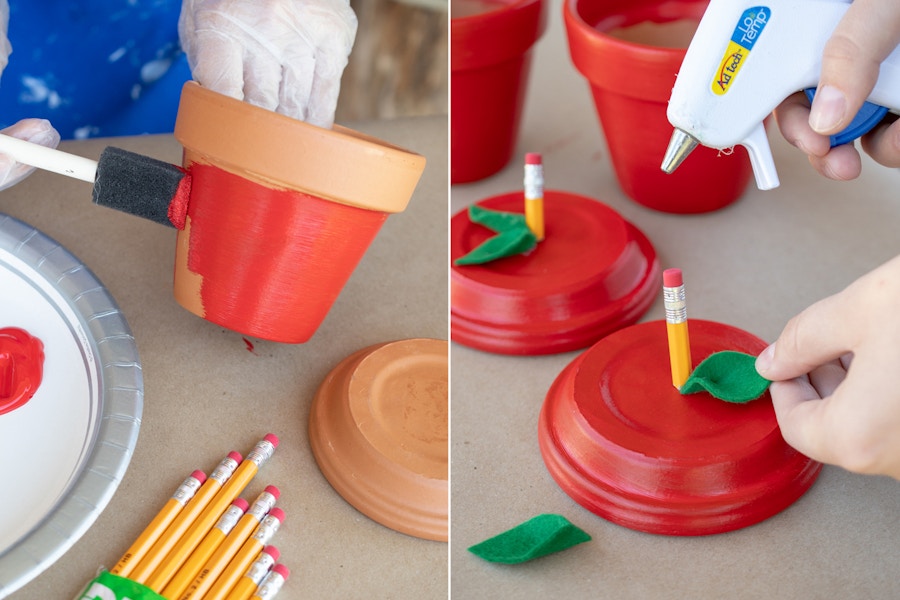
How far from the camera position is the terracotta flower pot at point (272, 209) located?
488 mm

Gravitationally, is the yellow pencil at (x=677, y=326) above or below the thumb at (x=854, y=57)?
below

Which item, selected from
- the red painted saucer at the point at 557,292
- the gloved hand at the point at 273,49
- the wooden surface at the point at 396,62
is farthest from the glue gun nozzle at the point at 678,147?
the wooden surface at the point at 396,62

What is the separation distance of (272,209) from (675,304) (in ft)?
0.92

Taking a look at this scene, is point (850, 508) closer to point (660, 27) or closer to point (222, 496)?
point (222, 496)

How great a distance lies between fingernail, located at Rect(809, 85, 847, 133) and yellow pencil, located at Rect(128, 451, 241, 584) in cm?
43

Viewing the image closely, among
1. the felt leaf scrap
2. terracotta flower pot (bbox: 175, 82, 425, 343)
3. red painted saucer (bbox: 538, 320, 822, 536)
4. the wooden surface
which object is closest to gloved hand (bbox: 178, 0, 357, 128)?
terracotta flower pot (bbox: 175, 82, 425, 343)

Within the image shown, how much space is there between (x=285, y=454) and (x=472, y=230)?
0.36 metres

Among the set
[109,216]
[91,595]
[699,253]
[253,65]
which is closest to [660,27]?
[699,253]

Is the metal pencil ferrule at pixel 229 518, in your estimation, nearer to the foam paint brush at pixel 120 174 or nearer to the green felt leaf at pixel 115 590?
the green felt leaf at pixel 115 590

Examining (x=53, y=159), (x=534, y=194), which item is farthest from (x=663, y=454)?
(x=53, y=159)

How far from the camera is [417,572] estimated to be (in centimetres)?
50

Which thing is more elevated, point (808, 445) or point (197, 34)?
point (197, 34)

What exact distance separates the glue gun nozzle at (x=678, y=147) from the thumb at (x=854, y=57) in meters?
0.09

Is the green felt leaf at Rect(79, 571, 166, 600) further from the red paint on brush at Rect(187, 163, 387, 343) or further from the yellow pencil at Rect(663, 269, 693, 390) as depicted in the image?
the yellow pencil at Rect(663, 269, 693, 390)
